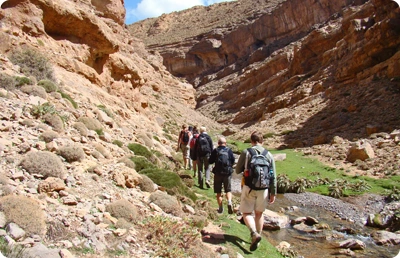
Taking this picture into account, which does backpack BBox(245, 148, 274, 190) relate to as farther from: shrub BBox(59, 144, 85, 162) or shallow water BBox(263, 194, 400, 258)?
shrub BBox(59, 144, 85, 162)

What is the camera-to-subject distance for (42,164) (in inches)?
235

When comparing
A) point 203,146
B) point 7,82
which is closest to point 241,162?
point 203,146

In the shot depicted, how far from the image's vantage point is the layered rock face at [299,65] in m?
28.6

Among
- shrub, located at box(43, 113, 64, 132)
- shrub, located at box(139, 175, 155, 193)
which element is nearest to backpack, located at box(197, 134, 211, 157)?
shrub, located at box(139, 175, 155, 193)

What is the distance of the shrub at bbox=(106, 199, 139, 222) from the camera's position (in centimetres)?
564

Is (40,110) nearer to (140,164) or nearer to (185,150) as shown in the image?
(140,164)

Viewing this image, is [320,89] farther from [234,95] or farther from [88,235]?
[88,235]

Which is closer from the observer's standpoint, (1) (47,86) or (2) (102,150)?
(2) (102,150)

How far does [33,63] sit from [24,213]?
9365 mm

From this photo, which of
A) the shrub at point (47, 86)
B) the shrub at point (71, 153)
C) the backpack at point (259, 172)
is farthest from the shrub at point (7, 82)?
the backpack at point (259, 172)

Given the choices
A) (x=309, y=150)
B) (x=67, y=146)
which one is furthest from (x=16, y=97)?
(x=309, y=150)

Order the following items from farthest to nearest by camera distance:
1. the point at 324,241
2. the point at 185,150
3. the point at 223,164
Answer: the point at 185,150
the point at 324,241
the point at 223,164

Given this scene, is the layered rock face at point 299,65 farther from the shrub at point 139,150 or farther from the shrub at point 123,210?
the shrub at point 123,210

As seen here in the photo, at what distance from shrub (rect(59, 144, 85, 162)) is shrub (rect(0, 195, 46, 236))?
2275mm
